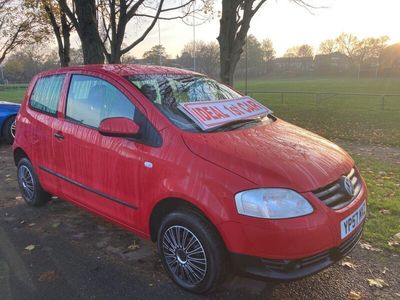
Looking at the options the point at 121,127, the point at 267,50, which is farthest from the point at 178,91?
the point at 267,50

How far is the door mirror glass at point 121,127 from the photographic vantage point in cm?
319

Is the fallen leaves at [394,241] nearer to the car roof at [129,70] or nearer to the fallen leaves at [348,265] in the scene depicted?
the fallen leaves at [348,265]

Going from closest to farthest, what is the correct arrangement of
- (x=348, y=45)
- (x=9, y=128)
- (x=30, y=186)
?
(x=30, y=186) → (x=9, y=128) → (x=348, y=45)

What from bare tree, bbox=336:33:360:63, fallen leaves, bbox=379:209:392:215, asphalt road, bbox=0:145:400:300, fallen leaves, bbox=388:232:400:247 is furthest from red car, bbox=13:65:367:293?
bare tree, bbox=336:33:360:63

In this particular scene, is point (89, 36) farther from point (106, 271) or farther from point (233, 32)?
point (106, 271)

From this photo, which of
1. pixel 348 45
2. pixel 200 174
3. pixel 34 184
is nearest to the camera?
pixel 200 174

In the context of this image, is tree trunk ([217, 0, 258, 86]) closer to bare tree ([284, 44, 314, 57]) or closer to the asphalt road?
the asphalt road

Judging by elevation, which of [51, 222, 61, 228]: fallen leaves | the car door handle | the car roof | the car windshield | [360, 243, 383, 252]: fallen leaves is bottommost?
[360, 243, 383, 252]: fallen leaves

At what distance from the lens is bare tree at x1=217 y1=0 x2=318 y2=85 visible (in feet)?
37.1

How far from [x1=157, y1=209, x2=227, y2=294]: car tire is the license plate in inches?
34.0

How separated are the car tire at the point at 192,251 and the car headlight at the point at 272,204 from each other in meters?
0.36

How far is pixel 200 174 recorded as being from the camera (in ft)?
9.21

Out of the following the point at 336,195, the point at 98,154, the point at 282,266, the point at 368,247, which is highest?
the point at 98,154

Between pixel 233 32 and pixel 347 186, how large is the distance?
30.9 feet
